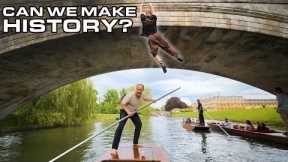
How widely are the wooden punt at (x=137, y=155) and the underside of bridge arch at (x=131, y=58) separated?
298 cm

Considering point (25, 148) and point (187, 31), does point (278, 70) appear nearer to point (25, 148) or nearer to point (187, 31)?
point (187, 31)

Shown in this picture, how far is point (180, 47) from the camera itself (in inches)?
349

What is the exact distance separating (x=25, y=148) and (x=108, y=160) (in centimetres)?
1052

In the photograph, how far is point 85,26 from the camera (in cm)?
752

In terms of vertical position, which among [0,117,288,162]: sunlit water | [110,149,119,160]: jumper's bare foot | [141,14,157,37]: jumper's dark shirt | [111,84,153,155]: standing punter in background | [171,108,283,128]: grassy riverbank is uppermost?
[141,14,157,37]: jumper's dark shirt

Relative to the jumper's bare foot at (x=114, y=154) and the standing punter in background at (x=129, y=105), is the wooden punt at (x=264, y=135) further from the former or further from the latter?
the jumper's bare foot at (x=114, y=154)

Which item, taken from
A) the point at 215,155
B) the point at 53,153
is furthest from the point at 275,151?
the point at 53,153

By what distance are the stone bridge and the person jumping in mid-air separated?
0.27 meters

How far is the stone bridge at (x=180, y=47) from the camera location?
23.2 ft

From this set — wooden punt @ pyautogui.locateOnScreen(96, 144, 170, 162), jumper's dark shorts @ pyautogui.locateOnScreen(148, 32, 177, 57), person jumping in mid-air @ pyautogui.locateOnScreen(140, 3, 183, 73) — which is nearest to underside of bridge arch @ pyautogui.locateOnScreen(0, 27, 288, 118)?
person jumping in mid-air @ pyautogui.locateOnScreen(140, 3, 183, 73)

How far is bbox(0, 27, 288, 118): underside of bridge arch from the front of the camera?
7.83 meters

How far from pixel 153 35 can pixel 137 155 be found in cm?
247

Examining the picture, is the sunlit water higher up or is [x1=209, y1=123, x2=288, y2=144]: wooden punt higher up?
[x1=209, y1=123, x2=288, y2=144]: wooden punt

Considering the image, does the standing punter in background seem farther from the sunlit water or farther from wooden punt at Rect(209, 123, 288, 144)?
wooden punt at Rect(209, 123, 288, 144)
